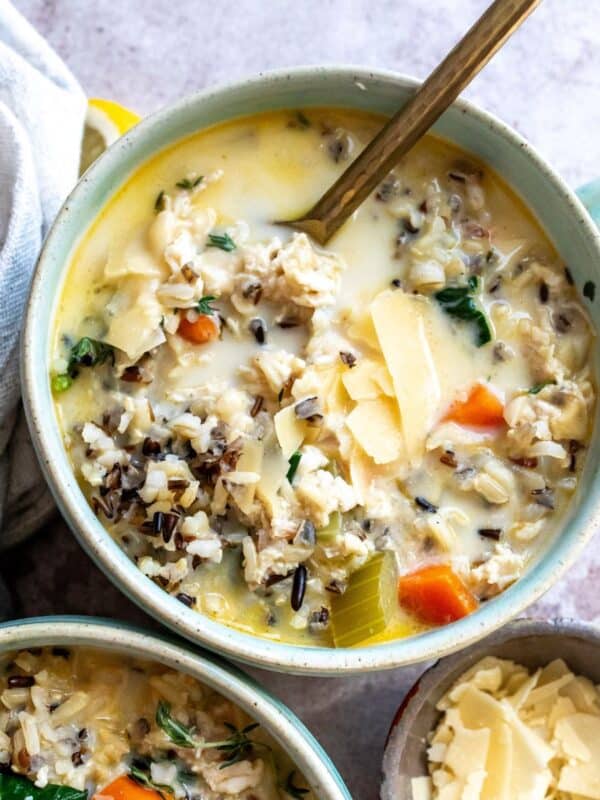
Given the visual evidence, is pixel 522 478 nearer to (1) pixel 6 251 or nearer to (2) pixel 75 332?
(2) pixel 75 332

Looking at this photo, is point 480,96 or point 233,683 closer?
point 233,683

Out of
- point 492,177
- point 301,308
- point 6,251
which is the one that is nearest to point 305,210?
point 301,308

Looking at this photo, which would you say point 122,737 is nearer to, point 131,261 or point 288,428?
point 288,428

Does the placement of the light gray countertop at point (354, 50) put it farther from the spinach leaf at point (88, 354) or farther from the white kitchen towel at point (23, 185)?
the spinach leaf at point (88, 354)

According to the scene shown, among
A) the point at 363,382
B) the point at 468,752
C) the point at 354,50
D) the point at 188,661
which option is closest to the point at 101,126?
the point at 354,50

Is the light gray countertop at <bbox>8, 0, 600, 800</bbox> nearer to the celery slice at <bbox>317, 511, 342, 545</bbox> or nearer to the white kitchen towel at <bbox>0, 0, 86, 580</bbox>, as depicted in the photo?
the white kitchen towel at <bbox>0, 0, 86, 580</bbox>

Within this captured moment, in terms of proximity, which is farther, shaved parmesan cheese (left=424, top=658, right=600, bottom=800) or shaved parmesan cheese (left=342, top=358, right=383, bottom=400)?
shaved parmesan cheese (left=424, top=658, right=600, bottom=800)

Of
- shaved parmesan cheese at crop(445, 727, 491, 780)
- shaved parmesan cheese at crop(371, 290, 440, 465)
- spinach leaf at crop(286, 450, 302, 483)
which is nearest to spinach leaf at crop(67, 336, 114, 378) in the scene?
spinach leaf at crop(286, 450, 302, 483)
